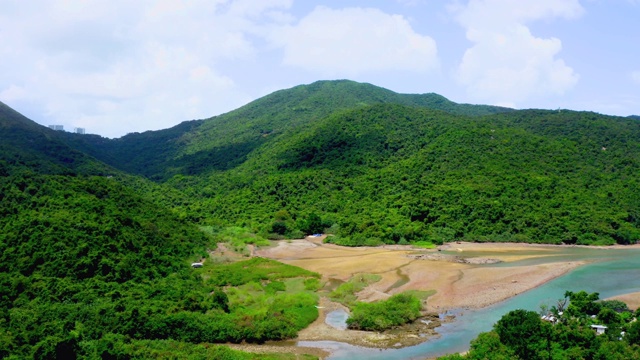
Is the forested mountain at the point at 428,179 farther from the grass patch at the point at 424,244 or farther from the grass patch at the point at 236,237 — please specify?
the grass patch at the point at 236,237

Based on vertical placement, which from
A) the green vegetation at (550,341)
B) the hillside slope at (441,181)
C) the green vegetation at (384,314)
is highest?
the hillside slope at (441,181)

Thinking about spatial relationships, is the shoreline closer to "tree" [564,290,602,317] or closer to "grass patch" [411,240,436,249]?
"grass patch" [411,240,436,249]

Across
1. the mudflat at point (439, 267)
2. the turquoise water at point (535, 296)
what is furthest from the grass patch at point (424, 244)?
the turquoise water at point (535, 296)

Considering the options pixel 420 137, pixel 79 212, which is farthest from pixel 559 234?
pixel 79 212

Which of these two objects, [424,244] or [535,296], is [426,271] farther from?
[424,244]

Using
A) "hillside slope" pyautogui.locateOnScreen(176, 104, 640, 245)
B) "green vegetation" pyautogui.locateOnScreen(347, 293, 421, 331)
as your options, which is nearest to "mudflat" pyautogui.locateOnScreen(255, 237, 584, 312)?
"green vegetation" pyautogui.locateOnScreen(347, 293, 421, 331)

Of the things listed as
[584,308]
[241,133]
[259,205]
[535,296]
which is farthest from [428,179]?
[241,133]
